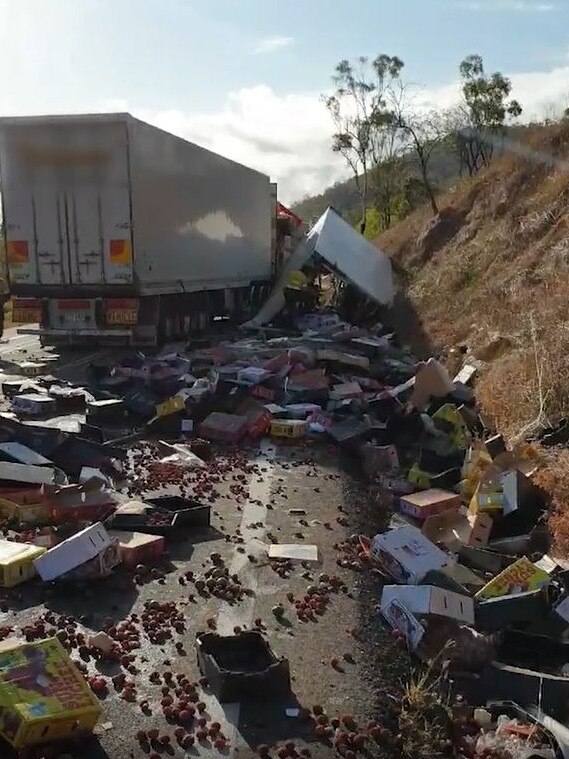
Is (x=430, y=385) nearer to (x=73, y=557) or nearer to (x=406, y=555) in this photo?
(x=406, y=555)

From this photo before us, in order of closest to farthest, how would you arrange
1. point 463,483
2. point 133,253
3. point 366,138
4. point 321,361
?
point 463,483 → point 321,361 → point 133,253 → point 366,138

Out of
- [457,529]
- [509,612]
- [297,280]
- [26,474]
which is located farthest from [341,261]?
[509,612]

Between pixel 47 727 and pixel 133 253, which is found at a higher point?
pixel 133 253

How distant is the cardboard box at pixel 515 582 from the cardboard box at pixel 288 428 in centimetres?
414

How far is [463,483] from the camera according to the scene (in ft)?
24.8

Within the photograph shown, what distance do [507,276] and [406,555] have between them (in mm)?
12182

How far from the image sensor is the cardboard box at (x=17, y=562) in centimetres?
499

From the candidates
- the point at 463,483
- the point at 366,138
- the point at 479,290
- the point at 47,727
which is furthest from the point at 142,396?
the point at 366,138

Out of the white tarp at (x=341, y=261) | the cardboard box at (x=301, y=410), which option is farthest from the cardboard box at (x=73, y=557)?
the white tarp at (x=341, y=261)

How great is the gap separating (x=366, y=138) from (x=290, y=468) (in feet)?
153

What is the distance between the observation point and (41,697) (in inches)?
137

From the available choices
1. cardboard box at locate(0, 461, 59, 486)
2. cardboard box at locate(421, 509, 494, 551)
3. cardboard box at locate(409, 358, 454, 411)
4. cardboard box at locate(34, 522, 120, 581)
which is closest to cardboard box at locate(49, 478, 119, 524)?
cardboard box at locate(0, 461, 59, 486)

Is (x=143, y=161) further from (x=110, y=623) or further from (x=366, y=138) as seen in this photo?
(x=366, y=138)

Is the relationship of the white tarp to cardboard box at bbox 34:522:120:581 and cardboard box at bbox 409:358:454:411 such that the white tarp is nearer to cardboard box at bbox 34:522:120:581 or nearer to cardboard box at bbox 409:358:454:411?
cardboard box at bbox 409:358:454:411
